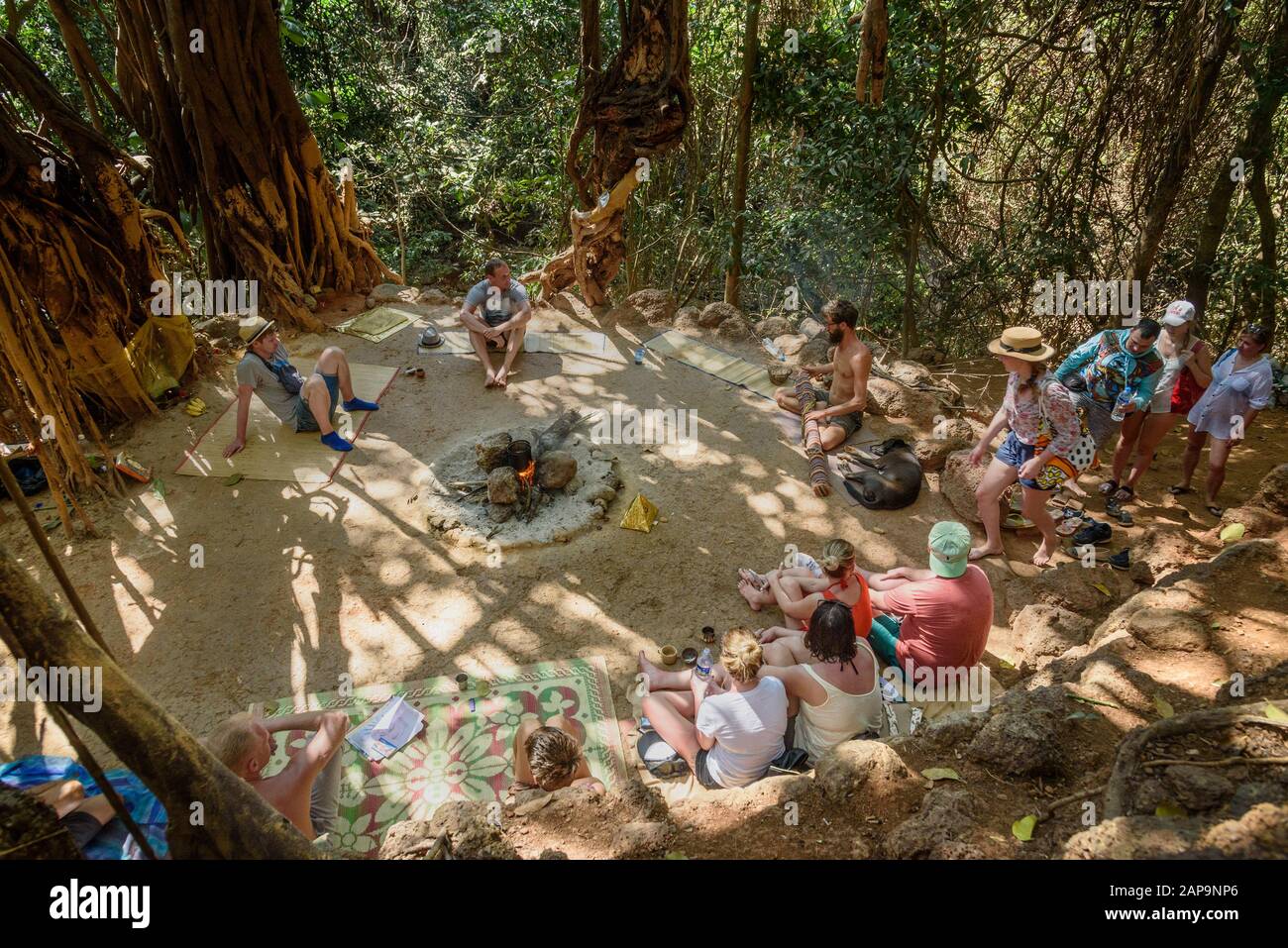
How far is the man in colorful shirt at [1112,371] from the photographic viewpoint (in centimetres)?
494

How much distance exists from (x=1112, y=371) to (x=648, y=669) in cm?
Result: 369

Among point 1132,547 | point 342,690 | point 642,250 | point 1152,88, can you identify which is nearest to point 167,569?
point 342,690

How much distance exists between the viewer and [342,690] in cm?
406

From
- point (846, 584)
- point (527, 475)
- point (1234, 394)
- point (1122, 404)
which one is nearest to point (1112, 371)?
point (1122, 404)

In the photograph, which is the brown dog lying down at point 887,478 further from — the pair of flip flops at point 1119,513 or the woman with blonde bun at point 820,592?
the pair of flip flops at point 1119,513

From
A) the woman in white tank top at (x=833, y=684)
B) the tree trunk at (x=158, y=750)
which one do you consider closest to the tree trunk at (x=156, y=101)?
the tree trunk at (x=158, y=750)

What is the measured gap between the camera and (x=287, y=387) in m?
5.82

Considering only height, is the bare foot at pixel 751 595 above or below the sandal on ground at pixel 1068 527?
below

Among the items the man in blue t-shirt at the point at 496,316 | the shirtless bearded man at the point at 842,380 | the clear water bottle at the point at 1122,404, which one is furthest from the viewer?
the man in blue t-shirt at the point at 496,316

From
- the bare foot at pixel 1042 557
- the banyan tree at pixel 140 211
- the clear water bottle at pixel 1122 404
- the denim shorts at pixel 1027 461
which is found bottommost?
the bare foot at pixel 1042 557

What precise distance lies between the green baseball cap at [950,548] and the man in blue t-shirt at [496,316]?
4.17m

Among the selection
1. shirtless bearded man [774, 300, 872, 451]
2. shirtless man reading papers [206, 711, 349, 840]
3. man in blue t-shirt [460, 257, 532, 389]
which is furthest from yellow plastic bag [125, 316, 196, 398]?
shirtless bearded man [774, 300, 872, 451]
